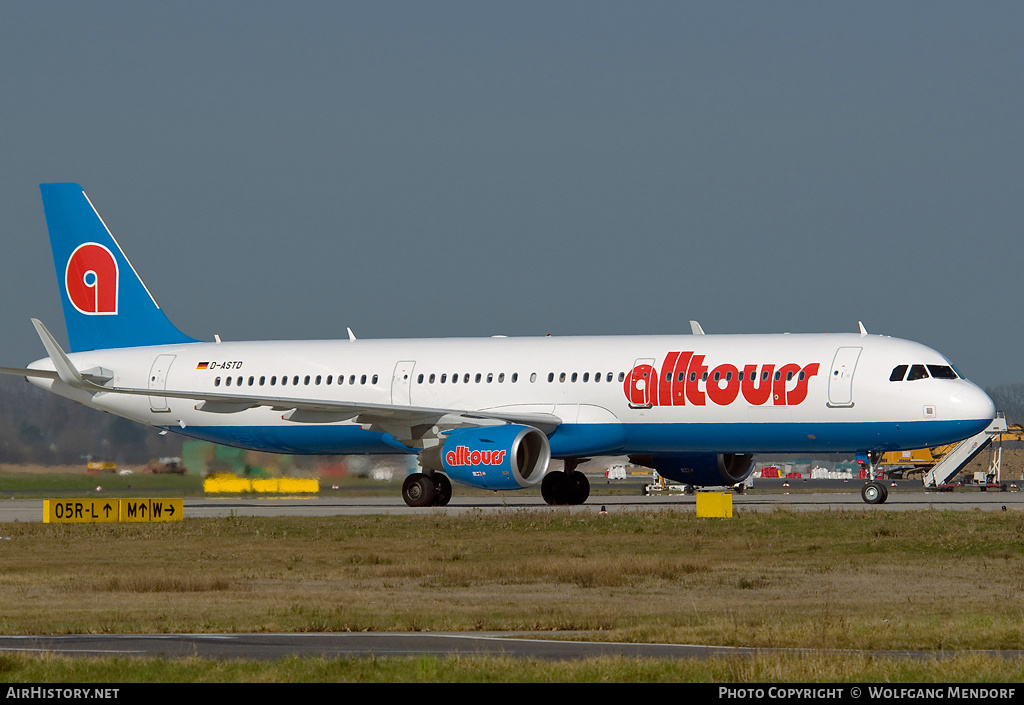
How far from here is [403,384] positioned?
44.0 metres

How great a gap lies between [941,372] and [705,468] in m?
7.97

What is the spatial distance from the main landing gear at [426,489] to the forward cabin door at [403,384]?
217cm

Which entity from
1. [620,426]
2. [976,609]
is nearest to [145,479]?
[620,426]

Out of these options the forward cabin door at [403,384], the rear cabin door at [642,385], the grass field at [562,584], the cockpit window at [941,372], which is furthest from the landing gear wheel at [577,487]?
the cockpit window at [941,372]

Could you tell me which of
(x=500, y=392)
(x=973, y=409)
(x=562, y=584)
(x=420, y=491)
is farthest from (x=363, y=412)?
(x=562, y=584)

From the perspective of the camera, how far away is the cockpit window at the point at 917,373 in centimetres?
3788

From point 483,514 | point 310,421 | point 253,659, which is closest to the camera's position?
point 253,659

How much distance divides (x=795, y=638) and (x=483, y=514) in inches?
850

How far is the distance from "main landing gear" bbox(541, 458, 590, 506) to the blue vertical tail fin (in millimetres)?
13310

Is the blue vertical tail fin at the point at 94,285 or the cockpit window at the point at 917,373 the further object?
the blue vertical tail fin at the point at 94,285

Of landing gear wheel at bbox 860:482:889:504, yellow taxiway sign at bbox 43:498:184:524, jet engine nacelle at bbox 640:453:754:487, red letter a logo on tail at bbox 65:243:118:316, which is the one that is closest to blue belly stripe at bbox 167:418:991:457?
jet engine nacelle at bbox 640:453:754:487

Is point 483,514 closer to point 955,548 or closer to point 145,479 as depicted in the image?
point 955,548

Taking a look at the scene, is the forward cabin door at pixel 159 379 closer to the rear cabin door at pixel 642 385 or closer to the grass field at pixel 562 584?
the grass field at pixel 562 584

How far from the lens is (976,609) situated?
743 inches
